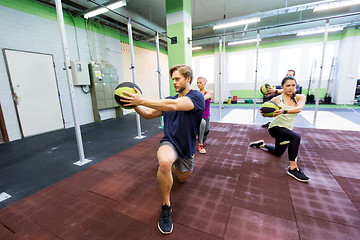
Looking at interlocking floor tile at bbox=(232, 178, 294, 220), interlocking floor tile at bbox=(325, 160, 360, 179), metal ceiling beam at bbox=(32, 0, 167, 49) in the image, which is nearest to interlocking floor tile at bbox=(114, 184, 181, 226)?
interlocking floor tile at bbox=(232, 178, 294, 220)

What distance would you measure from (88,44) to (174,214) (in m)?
6.44

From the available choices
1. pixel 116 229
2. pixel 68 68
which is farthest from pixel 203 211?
pixel 68 68

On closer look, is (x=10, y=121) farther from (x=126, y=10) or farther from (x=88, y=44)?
(x=126, y=10)

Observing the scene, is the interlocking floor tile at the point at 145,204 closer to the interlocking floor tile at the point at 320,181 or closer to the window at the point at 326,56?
the interlocking floor tile at the point at 320,181

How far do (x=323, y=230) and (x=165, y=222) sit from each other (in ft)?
4.33

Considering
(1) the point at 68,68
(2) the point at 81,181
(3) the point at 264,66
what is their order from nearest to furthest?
(2) the point at 81,181 → (1) the point at 68,68 → (3) the point at 264,66

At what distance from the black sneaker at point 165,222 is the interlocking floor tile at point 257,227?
0.46 meters

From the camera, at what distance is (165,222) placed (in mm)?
1458

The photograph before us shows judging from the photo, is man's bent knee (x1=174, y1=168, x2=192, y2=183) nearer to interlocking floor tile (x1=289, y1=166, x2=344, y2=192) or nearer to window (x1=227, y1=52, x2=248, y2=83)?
interlocking floor tile (x1=289, y1=166, x2=344, y2=192)

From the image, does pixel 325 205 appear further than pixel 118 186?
No

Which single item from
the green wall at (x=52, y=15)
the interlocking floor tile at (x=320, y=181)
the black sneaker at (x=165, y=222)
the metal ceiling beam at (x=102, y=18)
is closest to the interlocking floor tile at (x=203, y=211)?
the black sneaker at (x=165, y=222)

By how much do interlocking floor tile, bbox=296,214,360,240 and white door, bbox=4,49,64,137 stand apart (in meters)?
5.98

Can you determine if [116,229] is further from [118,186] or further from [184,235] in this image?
[118,186]

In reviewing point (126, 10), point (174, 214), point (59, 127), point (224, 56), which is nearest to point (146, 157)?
point (174, 214)
